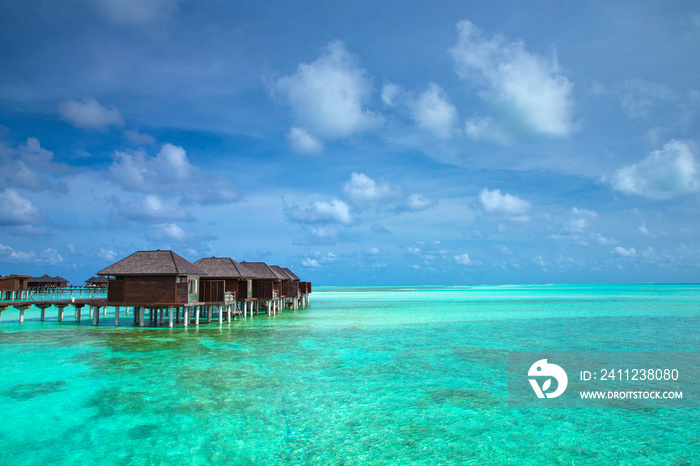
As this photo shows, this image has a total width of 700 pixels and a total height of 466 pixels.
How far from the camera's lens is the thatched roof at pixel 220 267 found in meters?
33.9

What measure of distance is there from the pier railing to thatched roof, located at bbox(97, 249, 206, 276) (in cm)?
3438

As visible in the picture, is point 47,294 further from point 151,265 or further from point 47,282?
point 151,265

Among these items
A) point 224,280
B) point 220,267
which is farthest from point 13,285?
point 224,280

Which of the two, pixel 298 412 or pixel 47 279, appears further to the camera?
pixel 47 279

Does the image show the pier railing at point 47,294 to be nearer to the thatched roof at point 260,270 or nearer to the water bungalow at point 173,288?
the water bungalow at point 173,288

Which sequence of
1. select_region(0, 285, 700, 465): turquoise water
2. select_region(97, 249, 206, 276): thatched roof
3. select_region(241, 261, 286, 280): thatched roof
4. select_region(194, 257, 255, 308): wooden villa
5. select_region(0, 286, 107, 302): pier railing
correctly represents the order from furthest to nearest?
select_region(0, 286, 107, 302): pier railing → select_region(241, 261, 286, 280): thatched roof → select_region(194, 257, 255, 308): wooden villa → select_region(97, 249, 206, 276): thatched roof → select_region(0, 285, 700, 465): turquoise water

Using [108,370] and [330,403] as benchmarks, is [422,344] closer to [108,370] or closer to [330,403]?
[330,403]

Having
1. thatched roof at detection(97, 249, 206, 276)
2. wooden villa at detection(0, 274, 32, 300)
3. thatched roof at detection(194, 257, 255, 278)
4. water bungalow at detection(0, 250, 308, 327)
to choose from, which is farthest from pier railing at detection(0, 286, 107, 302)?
thatched roof at detection(97, 249, 206, 276)

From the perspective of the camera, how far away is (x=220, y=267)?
3450 cm

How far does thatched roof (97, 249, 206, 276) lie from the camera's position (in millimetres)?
26609

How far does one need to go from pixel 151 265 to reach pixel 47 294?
170ft

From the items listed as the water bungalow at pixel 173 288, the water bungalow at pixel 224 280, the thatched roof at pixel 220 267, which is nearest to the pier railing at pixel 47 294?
the water bungalow at pixel 173 288

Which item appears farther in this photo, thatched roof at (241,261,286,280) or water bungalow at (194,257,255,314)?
thatched roof at (241,261,286,280)

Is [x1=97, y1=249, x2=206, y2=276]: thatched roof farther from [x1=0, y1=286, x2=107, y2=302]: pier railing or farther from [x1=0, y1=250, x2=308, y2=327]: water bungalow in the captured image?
[x1=0, y1=286, x2=107, y2=302]: pier railing
